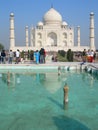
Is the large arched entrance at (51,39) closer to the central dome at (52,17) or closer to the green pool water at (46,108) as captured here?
the central dome at (52,17)

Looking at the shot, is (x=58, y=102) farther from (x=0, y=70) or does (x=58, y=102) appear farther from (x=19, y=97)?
(x=0, y=70)

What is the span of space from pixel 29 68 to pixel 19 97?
22.4 feet

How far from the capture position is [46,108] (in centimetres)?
582

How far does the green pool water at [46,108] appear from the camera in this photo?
475 centimetres

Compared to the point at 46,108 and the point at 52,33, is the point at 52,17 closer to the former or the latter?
the point at 52,33

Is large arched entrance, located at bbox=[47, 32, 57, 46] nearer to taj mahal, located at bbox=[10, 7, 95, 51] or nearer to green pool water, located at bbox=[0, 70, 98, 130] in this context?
taj mahal, located at bbox=[10, 7, 95, 51]

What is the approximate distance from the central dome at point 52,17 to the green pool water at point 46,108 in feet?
116

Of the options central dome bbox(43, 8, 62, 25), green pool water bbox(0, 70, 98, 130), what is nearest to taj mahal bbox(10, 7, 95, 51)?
central dome bbox(43, 8, 62, 25)

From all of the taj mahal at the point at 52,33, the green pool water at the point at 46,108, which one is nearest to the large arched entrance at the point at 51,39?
the taj mahal at the point at 52,33

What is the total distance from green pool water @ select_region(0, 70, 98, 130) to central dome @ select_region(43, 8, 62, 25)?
35.3 meters

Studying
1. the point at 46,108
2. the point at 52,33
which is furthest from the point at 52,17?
the point at 46,108

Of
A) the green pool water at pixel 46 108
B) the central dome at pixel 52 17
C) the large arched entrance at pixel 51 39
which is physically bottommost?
the green pool water at pixel 46 108

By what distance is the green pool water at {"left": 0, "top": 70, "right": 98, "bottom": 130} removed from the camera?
15.6 feet

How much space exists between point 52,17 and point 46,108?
1500 inches
